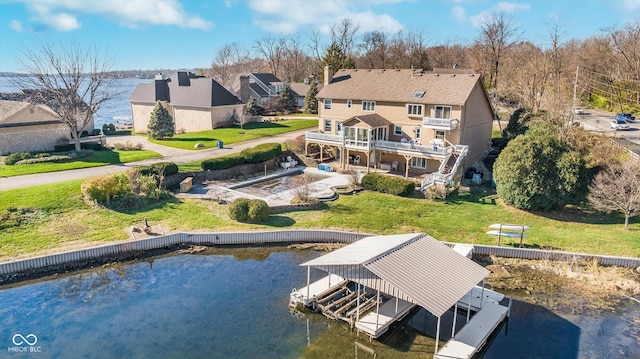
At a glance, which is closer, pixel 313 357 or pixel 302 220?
pixel 313 357

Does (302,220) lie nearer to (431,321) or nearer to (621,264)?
(431,321)

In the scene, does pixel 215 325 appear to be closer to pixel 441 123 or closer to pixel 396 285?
pixel 396 285

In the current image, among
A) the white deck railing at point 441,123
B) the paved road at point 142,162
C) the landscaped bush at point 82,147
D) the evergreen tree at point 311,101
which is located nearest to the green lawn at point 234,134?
the paved road at point 142,162

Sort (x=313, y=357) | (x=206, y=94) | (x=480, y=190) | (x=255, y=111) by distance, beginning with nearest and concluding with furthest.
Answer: (x=313, y=357), (x=480, y=190), (x=206, y=94), (x=255, y=111)

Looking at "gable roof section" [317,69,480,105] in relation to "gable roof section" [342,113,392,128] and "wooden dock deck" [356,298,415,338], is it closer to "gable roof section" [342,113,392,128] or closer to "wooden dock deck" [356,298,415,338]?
"gable roof section" [342,113,392,128]

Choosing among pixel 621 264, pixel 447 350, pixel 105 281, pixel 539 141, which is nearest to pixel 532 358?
pixel 447 350

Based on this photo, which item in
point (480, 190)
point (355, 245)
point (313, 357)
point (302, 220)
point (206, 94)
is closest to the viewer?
point (313, 357)

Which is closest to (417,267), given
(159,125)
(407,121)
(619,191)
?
(619,191)
